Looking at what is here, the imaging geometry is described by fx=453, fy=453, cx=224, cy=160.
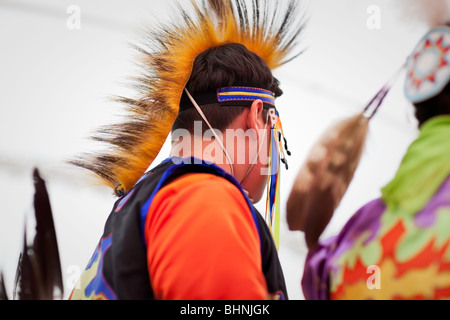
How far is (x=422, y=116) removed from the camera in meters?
0.85

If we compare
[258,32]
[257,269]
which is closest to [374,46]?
[258,32]

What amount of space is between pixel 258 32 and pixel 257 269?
2.42ft

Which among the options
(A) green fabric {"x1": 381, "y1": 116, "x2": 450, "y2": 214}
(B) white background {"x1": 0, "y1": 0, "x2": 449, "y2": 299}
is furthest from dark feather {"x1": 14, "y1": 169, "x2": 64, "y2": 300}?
(A) green fabric {"x1": 381, "y1": 116, "x2": 450, "y2": 214}

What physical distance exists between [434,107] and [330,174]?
30cm

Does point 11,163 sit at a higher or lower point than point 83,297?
higher

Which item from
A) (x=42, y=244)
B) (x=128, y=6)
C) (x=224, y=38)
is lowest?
(x=42, y=244)

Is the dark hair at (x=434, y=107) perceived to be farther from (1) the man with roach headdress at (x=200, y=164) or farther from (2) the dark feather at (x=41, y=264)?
(2) the dark feather at (x=41, y=264)

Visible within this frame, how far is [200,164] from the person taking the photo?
0.94m

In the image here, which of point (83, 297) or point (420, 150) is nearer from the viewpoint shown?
point (420, 150)

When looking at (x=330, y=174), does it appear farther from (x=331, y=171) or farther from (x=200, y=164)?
(x=200, y=164)

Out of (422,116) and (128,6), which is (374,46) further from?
(128,6)

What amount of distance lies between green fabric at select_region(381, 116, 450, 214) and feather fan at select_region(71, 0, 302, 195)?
60cm

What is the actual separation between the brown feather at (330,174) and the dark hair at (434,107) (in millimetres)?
200

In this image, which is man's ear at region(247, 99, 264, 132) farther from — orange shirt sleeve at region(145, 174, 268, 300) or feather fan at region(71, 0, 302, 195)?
orange shirt sleeve at region(145, 174, 268, 300)
